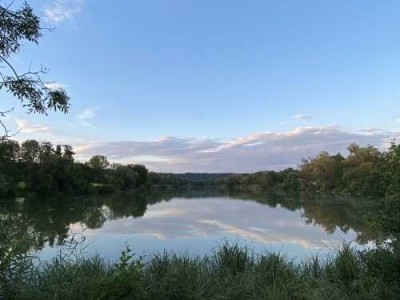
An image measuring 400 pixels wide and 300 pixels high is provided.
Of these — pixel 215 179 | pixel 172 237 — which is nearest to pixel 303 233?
pixel 172 237

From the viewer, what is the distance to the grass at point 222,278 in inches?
201

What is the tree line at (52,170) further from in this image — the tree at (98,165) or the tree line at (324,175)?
the tree line at (324,175)

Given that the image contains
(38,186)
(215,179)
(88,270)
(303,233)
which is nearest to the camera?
(88,270)

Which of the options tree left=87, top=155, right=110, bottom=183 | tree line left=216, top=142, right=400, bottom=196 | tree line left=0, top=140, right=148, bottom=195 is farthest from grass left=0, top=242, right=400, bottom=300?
tree left=87, top=155, right=110, bottom=183

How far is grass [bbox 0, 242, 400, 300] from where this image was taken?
16.7 ft

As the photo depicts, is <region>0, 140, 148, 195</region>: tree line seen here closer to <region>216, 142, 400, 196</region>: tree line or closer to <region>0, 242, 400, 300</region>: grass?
<region>216, 142, 400, 196</region>: tree line

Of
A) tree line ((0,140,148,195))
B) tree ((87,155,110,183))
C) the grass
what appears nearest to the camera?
the grass

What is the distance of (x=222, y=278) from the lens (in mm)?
8172

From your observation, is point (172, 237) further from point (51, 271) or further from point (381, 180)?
point (381, 180)

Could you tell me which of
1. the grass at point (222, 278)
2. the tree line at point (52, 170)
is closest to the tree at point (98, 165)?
the tree line at point (52, 170)

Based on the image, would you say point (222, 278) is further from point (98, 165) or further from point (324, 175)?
point (98, 165)

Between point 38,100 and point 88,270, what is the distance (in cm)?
450

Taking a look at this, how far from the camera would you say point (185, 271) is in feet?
24.3

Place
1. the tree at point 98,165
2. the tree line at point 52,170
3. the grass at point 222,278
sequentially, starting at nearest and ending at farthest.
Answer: the grass at point 222,278 < the tree line at point 52,170 < the tree at point 98,165
